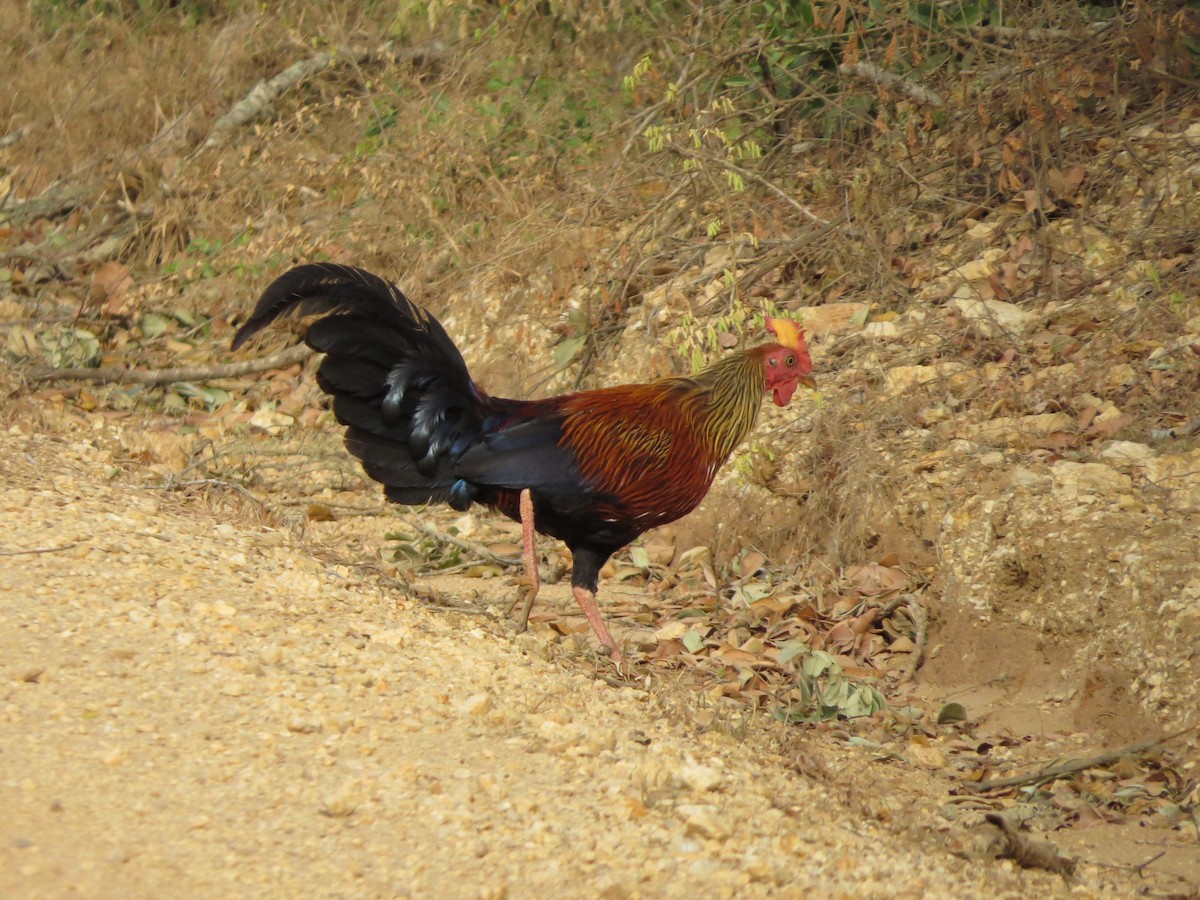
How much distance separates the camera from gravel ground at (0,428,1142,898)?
304cm

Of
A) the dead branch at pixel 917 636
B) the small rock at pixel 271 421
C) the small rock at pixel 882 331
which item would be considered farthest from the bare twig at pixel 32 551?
the small rock at pixel 882 331

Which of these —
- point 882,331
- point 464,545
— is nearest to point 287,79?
point 464,545

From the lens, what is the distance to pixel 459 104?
988cm

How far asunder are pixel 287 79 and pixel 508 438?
687 cm

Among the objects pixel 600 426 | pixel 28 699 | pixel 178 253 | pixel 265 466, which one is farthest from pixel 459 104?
pixel 28 699

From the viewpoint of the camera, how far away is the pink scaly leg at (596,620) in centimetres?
539

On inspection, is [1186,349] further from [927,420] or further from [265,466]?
[265,466]

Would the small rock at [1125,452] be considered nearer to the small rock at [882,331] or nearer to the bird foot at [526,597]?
the small rock at [882,331]

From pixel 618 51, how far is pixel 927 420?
4.16m

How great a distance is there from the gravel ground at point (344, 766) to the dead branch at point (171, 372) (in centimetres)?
431

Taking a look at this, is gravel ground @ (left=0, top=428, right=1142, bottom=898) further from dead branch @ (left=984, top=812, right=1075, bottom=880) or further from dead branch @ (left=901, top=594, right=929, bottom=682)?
dead branch @ (left=901, top=594, right=929, bottom=682)

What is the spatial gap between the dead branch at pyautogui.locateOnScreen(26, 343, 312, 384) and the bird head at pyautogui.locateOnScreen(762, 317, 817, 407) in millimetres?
4508

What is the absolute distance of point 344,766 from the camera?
3525 millimetres

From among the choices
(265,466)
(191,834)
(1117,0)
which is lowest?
(265,466)
